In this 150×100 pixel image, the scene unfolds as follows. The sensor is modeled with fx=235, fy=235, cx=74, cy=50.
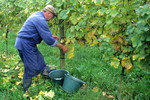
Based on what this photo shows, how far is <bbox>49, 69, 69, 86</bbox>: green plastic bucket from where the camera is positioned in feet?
15.7

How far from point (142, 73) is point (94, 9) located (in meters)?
2.73

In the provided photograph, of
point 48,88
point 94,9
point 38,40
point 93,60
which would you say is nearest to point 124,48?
point 94,9

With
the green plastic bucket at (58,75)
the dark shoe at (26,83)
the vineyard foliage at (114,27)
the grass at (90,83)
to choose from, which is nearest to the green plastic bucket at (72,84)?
the grass at (90,83)

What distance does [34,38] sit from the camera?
4.25 meters

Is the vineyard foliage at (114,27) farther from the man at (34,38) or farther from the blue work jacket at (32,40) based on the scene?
the blue work jacket at (32,40)

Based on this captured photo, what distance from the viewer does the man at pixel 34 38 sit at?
13.4 feet

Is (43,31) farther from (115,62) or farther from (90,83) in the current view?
(90,83)

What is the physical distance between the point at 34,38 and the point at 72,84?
1115mm

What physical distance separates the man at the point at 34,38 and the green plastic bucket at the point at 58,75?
0.48 meters

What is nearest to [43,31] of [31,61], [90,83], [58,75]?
[31,61]

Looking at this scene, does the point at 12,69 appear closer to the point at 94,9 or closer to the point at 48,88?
the point at 48,88

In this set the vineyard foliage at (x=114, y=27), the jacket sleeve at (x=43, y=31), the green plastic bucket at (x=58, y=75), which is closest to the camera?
the vineyard foliage at (x=114, y=27)

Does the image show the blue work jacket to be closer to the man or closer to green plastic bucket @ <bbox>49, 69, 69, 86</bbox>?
the man

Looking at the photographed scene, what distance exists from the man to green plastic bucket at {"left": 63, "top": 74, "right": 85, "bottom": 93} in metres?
0.57
